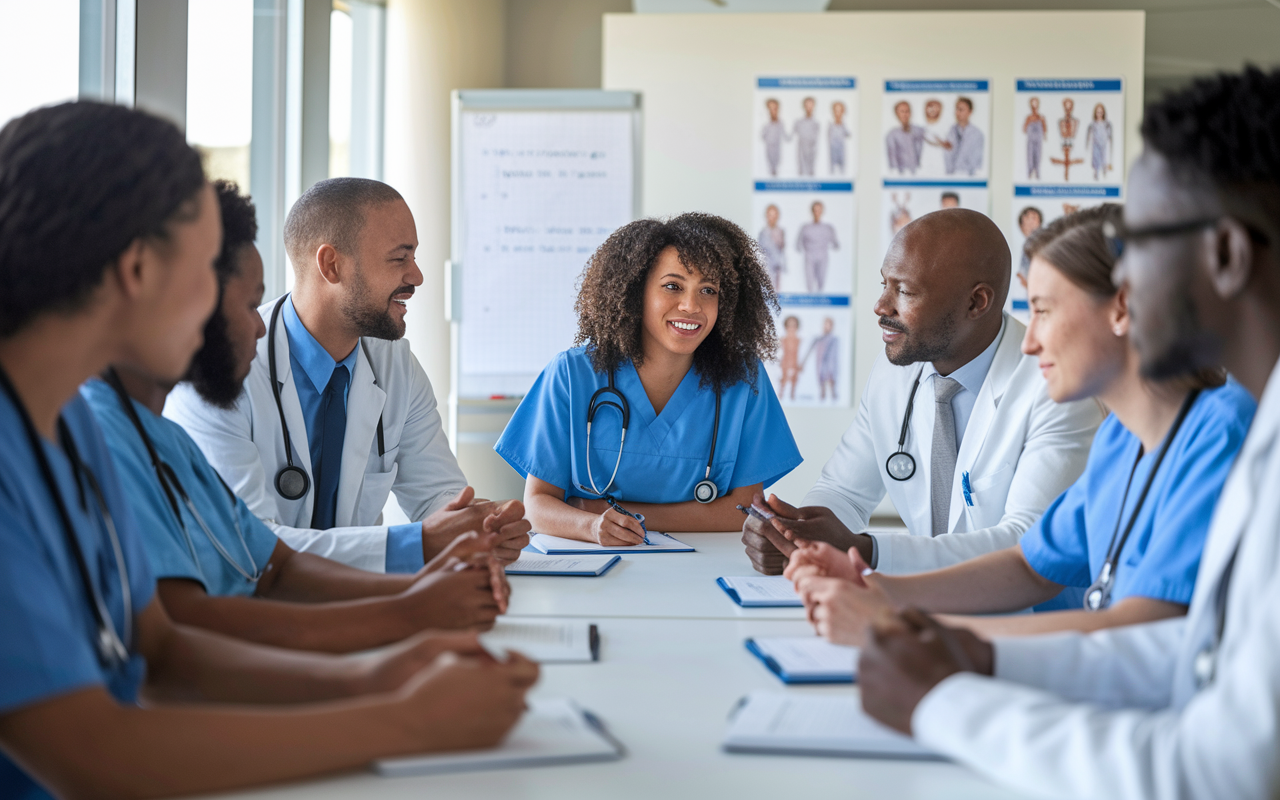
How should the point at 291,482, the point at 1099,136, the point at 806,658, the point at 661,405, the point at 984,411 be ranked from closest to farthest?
the point at 806,658 < the point at 291,482 < the point at 984,411 < the point at 661,405 < the point at 1099,136

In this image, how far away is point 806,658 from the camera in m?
1.27

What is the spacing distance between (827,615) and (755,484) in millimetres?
1302

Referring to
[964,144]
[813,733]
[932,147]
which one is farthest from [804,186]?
[813,733]

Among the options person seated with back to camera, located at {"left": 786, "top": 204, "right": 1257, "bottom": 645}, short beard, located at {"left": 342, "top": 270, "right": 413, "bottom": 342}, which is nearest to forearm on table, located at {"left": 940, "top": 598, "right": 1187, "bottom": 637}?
person seated with back to camera, located at {"left": 786, "top": 204, "right": 1257, "bottom": 645}

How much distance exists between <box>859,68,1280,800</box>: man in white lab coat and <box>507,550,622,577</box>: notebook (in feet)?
2.82

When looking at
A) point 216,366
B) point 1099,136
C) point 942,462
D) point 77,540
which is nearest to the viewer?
point 77,540

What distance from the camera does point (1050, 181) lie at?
432 centimetres

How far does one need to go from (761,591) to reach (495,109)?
10.5ft

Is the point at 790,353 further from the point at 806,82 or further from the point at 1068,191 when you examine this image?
the point at 1068,191

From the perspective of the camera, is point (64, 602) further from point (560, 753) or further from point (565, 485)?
point (565, 485)

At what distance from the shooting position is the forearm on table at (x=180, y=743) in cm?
79

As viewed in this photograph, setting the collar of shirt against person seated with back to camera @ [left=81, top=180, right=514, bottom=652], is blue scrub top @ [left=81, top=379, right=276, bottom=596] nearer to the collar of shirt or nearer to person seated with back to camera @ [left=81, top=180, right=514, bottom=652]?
person seated with back to camera @ [left=81, top=180, right=514, bottom=652]

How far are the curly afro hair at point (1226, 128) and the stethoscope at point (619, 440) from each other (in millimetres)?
1584

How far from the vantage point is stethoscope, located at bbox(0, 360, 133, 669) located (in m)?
0.90
